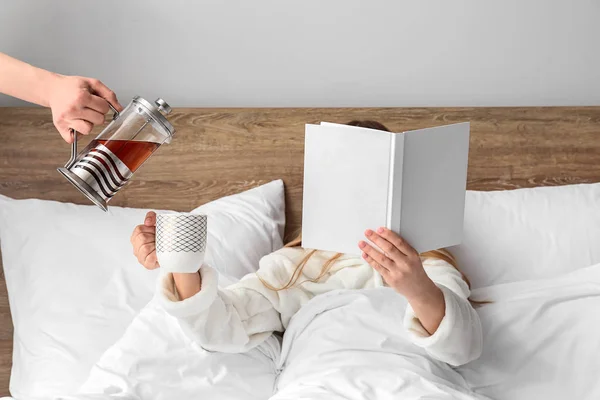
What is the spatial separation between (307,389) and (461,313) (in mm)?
314

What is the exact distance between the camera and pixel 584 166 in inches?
76.7

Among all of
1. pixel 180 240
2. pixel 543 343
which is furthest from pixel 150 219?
pixel 543 343

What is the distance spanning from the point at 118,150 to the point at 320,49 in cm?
89

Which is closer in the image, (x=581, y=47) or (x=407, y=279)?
(x=407, y=279)

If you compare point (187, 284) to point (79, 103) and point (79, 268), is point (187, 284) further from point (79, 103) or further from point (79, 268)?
point (79, 268)

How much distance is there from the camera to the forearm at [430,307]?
1.28m

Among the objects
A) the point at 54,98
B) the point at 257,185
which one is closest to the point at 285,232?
the point at 257,185

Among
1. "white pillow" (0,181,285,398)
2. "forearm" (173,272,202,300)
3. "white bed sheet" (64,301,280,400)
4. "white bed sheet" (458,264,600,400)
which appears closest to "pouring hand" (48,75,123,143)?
"forearm" (173,272,202,300)

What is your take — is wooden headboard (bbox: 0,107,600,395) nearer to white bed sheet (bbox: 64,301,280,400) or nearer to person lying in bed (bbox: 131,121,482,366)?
person lying in bed (bbox: 131,121,482,366)

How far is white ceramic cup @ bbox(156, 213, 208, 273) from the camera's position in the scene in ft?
3.91

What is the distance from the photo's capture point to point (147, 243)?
4.36ft

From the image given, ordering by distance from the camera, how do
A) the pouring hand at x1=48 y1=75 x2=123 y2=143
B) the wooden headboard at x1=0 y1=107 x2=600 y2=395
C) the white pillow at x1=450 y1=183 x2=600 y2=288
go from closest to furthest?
the pouring hand at x1=48 y1=75 x2=123 y2=143 < the white pillow at x1=450 y1=183 x2=600 y2=288 < the wooden headboard at x1=0 y1=107 x2=600 y2=395

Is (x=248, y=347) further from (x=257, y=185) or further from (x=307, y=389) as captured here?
(x=257, y=185)

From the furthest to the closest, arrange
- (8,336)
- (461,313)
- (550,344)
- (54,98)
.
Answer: (8,336) < (550,344) < (461,313) < (54,98)
